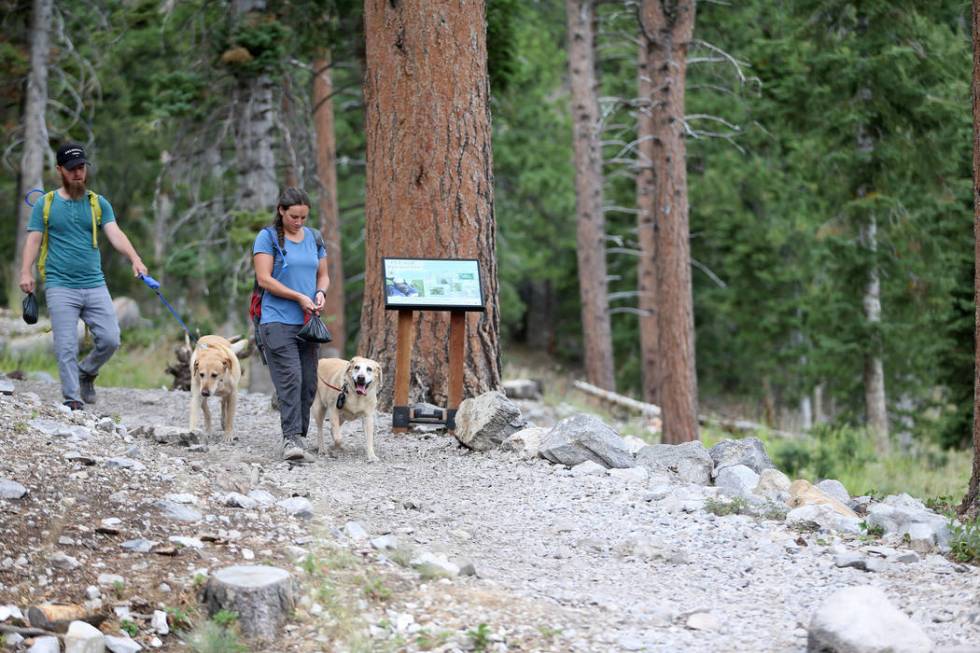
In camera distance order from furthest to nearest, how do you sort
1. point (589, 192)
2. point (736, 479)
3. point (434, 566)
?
point (589, 192)
point (736, 479)
point (434, 566)

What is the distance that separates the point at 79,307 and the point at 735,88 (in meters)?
19.9

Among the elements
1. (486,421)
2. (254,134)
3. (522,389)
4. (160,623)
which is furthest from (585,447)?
(522,389)

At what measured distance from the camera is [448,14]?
11.3m

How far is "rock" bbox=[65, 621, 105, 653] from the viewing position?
18.1ft

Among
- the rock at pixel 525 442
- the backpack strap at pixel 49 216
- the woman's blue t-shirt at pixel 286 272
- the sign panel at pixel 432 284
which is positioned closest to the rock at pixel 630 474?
the rock at pixel 525 442

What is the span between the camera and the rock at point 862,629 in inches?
212

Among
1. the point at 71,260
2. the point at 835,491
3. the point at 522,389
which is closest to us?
the point at 835,491

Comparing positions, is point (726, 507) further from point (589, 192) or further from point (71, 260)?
point (589, 192)

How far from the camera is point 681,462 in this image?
9.55 metres

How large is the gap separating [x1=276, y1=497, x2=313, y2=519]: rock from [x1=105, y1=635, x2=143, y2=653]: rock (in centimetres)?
191

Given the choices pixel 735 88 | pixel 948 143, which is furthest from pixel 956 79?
pixel 735 88

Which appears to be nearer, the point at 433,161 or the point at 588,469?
the point at 588,469

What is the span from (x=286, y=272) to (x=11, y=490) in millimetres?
3013

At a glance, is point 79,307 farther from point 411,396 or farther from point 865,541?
point 865,541
